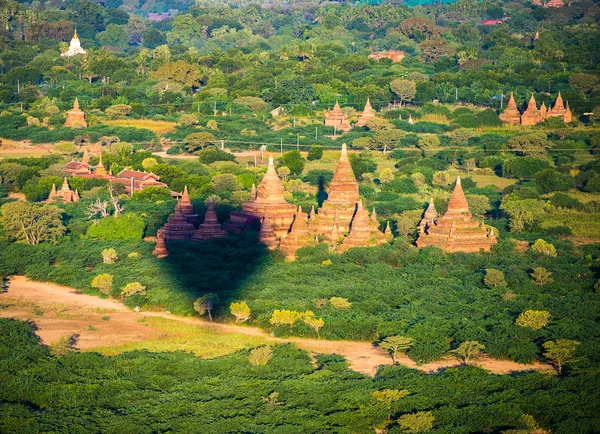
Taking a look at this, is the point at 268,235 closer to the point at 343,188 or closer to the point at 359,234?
the point at 359,234

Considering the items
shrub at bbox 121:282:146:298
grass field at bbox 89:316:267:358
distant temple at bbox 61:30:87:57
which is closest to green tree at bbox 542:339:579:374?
grass field at bbox 89:316:267:358

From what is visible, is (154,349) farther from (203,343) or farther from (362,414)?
(362,414)

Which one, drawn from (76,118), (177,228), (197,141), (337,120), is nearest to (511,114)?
(337,120)

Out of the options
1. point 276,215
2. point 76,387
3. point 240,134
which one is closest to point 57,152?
point 240,134

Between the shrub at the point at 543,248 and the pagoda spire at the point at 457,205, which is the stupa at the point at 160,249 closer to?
the pagoda spire at the point at 457,205

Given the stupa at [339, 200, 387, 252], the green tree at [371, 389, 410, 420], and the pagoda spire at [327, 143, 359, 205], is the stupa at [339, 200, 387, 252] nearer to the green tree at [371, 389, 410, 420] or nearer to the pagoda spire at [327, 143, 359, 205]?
the pagoda spire at [327, 143, 359, 205]
